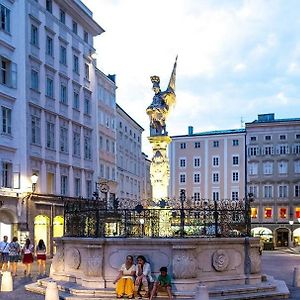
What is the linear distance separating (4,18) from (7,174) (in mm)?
9400

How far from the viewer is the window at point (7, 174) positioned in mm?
38312

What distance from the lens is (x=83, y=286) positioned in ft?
60.0

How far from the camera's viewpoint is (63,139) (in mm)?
46250

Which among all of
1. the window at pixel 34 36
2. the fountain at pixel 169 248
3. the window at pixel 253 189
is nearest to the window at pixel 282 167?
the window at pixel 253 189

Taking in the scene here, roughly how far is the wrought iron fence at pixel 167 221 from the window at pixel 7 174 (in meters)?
18.8

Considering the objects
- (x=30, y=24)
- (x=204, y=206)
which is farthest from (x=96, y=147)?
(x=204, y=206)

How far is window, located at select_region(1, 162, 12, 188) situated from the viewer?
38.3 meters

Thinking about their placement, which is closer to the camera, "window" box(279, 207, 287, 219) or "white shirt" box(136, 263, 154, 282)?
"white shirt" box(136, 263, 154, 282)

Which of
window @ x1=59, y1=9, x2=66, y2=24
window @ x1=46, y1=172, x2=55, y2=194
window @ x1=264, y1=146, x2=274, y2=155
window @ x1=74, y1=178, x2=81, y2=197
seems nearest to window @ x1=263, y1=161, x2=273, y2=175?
window @ x1=264, y1=146, x2=274, y2=155

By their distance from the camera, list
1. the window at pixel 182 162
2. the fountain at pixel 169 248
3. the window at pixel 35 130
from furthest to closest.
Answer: the window at pixel 182 162, the window at pixel 35 130, the fountain at pixel 169 248

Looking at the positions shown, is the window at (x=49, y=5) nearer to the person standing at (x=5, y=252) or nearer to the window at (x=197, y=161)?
the person standing at (x=5, y=252)

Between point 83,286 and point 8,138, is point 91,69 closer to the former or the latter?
point 8,138

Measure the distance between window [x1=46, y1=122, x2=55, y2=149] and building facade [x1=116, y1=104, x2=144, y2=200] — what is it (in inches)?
809

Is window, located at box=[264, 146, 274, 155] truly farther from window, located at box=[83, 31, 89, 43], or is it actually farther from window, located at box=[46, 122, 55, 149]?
window, located at box=[46, 122, 55, 149]
